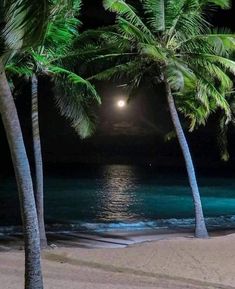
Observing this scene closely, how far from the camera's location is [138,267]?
36.7 feet

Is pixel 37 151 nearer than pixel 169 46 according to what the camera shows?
Yes

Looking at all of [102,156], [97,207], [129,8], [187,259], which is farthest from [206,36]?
[102,156]

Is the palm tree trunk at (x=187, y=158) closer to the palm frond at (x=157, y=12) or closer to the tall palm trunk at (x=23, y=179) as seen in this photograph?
the palm frond at (x=157, y=12)

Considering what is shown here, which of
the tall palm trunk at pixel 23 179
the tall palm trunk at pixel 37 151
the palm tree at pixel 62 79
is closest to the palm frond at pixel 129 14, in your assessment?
the palm tree at pixel 62 79

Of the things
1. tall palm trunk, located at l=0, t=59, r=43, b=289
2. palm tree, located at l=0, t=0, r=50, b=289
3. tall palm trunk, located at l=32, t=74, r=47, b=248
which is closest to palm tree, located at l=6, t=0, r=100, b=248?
tall palm trunk, located at l=32, t=74, r=47, b=248

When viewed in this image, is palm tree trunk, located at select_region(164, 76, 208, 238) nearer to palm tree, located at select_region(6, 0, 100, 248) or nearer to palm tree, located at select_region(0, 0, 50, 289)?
palm tree, located at select_region(6, 0, 100, 248)

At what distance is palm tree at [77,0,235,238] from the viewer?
47.5 ft

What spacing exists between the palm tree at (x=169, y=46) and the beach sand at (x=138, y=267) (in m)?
3.61

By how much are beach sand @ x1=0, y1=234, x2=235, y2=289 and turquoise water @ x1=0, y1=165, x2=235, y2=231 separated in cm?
826

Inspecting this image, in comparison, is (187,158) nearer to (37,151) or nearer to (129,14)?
(129,14)

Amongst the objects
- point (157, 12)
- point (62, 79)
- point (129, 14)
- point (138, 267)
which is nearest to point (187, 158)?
point (157, 12)

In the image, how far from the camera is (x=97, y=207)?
30469 millimetres

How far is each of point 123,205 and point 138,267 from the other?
20.4 m

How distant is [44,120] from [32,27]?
→ 60.9m
